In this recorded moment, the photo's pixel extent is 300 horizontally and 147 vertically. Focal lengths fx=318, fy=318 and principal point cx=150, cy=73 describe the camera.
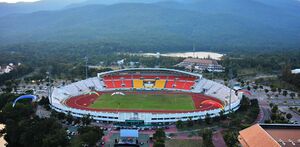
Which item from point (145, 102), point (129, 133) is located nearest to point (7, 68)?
point (145, 102)

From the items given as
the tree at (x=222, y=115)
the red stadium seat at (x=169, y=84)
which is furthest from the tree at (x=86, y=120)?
the red stadium seat at (x=169, y=84)

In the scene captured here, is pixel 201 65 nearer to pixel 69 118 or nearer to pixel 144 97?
pixel 144 97

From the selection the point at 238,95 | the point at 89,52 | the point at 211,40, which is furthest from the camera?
the point at 211,40

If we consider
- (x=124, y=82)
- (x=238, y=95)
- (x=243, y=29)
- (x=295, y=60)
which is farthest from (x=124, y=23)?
(x=238, y=95)

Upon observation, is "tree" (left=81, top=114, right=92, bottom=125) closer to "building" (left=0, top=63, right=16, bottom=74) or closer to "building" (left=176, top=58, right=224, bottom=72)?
"building" (left=0, top=63, right=16, bottom=74)

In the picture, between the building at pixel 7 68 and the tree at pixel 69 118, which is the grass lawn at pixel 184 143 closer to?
the tree at pixel 69 118

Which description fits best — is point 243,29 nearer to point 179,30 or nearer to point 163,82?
point 179,30
